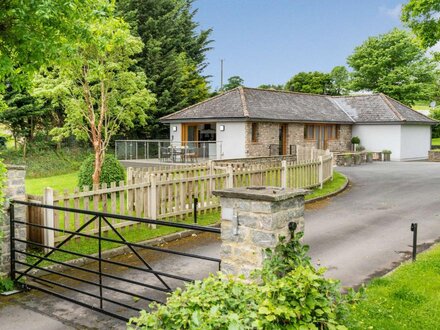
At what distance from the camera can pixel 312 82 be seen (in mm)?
64062

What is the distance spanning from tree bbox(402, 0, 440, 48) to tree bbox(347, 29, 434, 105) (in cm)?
3345

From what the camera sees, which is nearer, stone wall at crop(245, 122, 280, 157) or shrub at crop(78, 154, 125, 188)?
shrub at crop(78, 154, 125, 188)

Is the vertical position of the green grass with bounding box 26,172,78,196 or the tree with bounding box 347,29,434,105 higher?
the tree with bounding box 347,29,434,105

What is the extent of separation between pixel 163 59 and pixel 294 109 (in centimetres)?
1397

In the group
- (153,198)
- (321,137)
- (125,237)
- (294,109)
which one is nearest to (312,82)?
(321,137)

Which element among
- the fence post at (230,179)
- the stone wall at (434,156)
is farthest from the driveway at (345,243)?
the stone wall at (434,156)

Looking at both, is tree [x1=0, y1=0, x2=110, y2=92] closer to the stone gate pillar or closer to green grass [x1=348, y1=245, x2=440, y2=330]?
the stone gate pillar

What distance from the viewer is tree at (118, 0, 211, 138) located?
38812 mm

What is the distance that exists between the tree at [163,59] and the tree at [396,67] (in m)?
22.2

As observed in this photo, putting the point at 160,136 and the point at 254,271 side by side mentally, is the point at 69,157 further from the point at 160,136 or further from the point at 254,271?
the point at 254,271

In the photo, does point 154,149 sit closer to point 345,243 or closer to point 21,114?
point 21,114

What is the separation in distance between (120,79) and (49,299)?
13.2 meters

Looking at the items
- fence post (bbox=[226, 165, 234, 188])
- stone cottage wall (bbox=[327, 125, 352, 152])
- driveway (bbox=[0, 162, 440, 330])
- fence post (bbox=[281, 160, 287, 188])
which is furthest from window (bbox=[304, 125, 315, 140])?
fence post (bbox=[226, 165, 234, 188])

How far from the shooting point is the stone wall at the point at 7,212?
24.5 ft
